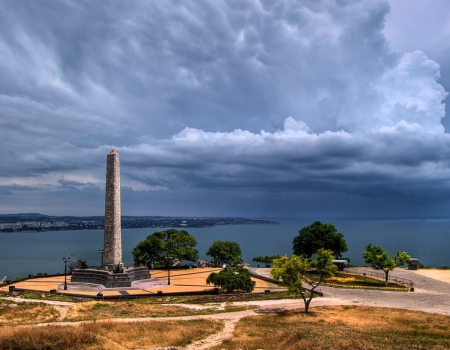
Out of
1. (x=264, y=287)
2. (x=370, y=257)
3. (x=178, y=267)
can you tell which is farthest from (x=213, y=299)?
(x=178, y=267)

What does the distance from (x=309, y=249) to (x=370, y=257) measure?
1107 cm

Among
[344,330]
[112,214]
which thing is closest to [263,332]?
[344,330]

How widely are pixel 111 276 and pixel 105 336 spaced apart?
65.7ft

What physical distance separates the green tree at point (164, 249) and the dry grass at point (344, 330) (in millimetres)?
25792

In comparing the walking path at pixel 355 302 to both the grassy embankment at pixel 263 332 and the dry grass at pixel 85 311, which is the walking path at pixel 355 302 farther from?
the dry grass at pixel 85 311

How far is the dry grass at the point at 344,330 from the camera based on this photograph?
1652cm

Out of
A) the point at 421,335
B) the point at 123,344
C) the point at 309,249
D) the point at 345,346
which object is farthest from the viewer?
the point at 309,249

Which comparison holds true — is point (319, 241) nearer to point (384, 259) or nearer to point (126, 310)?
point (384, 259)

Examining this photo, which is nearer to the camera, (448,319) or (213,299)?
(448,319)

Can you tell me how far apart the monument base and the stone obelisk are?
1644mm

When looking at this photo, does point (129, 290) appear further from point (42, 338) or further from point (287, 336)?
point (287, 336)

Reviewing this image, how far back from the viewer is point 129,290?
3525cm

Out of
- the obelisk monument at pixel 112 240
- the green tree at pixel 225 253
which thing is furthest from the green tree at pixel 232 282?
the green tree at pixel 225 253

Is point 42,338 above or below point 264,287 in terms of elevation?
above
